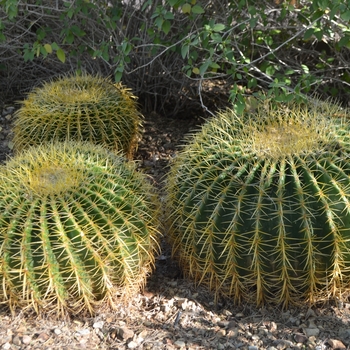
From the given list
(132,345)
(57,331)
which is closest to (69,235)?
(57,331)

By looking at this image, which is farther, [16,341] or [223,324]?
[223,324]

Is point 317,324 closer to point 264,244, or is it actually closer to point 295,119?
point 264,244

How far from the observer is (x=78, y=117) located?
3.78m

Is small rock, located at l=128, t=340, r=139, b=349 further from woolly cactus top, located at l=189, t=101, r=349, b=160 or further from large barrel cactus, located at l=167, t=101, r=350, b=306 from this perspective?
woolly cactus top, located at l=189, t=101, r=349, b=160

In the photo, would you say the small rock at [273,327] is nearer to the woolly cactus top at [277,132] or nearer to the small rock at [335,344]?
the small rock at [335,344]

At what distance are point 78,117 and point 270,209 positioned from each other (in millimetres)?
1626

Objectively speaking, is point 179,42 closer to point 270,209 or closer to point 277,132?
point 277,132

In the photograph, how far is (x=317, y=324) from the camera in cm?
273

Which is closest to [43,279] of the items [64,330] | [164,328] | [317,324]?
[64,330]

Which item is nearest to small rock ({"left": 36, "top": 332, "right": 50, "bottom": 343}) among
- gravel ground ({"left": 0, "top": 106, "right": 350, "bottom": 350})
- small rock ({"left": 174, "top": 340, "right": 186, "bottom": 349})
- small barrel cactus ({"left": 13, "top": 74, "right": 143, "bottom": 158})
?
gravel ground ({"left": 0, "top": 106, "right": 350, "bottom": 350})

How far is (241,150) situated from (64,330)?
1086 mm

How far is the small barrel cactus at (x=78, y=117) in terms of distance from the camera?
148 inches

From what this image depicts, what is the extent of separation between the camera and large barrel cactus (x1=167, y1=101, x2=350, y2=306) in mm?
2566

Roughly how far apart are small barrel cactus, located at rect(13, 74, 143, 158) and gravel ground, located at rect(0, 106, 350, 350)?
3.91 ft
